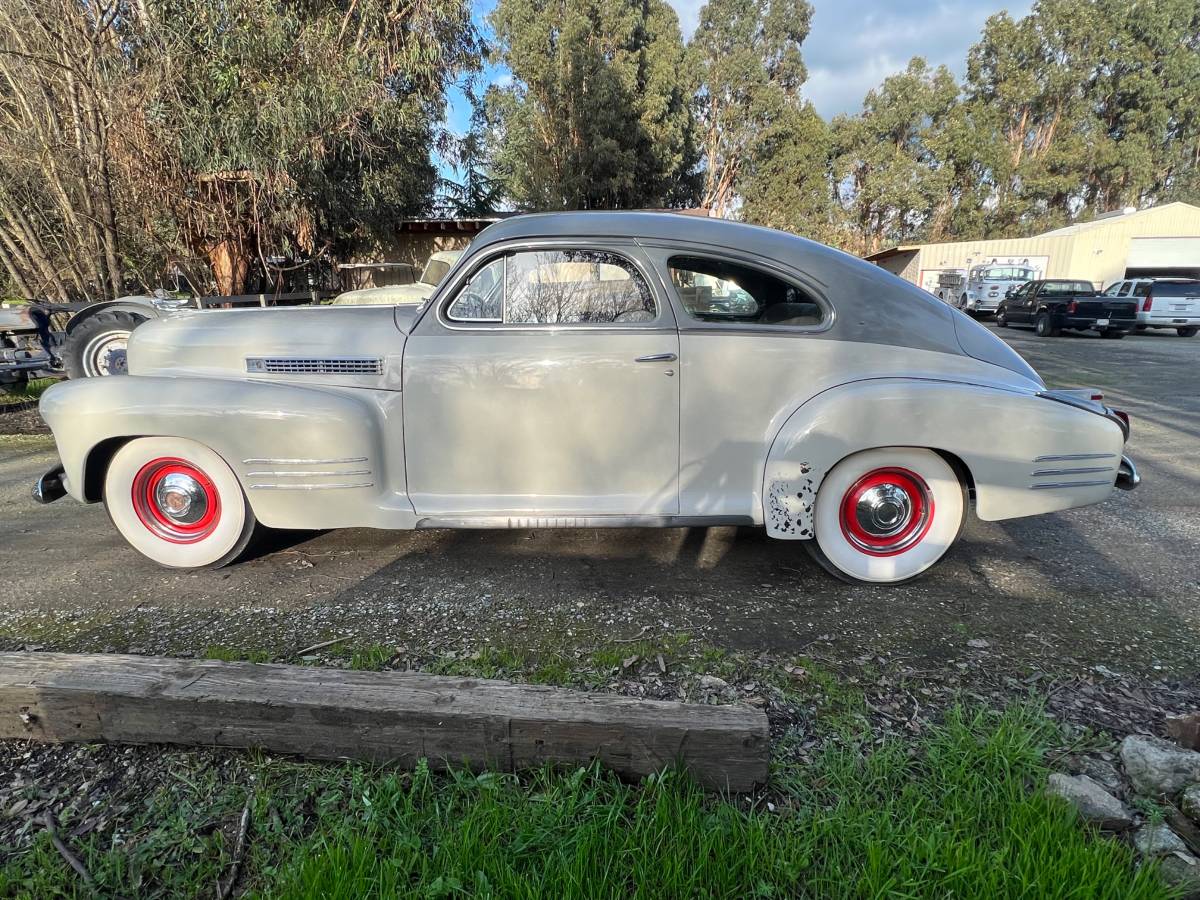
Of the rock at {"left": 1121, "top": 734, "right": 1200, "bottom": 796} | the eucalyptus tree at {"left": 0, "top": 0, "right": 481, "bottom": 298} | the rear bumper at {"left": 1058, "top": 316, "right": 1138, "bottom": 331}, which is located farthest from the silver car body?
the rear bumper at {"left": 1058, "top": 316, "right": 1138, "bottom": 331}

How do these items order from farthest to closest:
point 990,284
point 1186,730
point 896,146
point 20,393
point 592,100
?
point 896,146, point 990,284, point 592,100, point 20,393, point 1186,730

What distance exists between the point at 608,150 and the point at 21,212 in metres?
16.4

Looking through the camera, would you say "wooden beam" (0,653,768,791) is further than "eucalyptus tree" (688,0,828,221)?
No

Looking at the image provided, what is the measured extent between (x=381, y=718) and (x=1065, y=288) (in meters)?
23.9

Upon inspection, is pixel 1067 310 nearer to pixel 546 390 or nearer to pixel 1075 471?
pixel 1075 471

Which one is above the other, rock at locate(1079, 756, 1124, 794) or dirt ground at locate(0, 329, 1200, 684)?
dirt ground at locate(0, 329, 1200, 684)

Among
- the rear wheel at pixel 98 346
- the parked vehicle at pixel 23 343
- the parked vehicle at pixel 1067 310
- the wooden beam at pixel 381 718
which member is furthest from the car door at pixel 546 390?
the parked vehicle at pixel 1067 310

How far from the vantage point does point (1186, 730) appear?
6.23 ft

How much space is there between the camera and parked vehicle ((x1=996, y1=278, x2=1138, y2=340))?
1656cm

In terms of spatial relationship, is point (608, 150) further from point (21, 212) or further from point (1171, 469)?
point (1171, 469)

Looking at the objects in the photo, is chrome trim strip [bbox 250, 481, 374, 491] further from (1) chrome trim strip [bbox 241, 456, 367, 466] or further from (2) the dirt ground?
(2) the dirt ground

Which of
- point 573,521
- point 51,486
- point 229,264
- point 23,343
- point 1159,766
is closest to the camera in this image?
point 1159,766

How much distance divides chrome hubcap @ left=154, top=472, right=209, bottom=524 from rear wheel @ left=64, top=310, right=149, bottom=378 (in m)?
4.63

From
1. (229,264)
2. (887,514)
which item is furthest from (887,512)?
(229,264)
